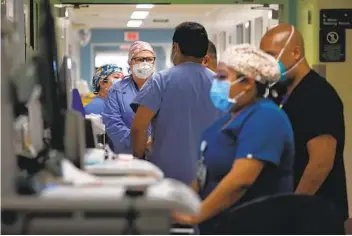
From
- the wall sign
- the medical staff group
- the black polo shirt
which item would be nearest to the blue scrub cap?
the medical staff group

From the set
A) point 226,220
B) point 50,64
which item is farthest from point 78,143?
point 226,220

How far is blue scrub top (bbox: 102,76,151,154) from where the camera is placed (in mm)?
4719

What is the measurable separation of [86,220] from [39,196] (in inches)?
5.3

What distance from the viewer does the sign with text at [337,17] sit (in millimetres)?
6535

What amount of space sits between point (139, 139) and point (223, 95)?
4.04 ft

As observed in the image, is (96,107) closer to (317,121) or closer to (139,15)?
(317,121)

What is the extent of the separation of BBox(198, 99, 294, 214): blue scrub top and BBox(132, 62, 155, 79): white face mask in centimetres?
216

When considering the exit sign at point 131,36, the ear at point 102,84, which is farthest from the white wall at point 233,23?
the exit sign at point 131,36

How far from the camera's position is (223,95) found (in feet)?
9.20

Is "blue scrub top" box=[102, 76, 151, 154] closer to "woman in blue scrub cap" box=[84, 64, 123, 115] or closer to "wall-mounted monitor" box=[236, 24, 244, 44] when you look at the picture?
"woman in blue scrub cap" box=[84, 64, 123, 115]

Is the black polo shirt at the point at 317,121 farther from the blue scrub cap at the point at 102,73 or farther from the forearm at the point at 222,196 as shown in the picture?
the blue scrub cap at the point at 102,73

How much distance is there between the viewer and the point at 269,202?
2559mm

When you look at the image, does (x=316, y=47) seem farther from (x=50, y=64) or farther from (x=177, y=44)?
(x=50, y=64)

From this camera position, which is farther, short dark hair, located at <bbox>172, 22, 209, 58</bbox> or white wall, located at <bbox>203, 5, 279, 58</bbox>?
white wall, located at <bbox>203, 5, 279, 58</bbox>
